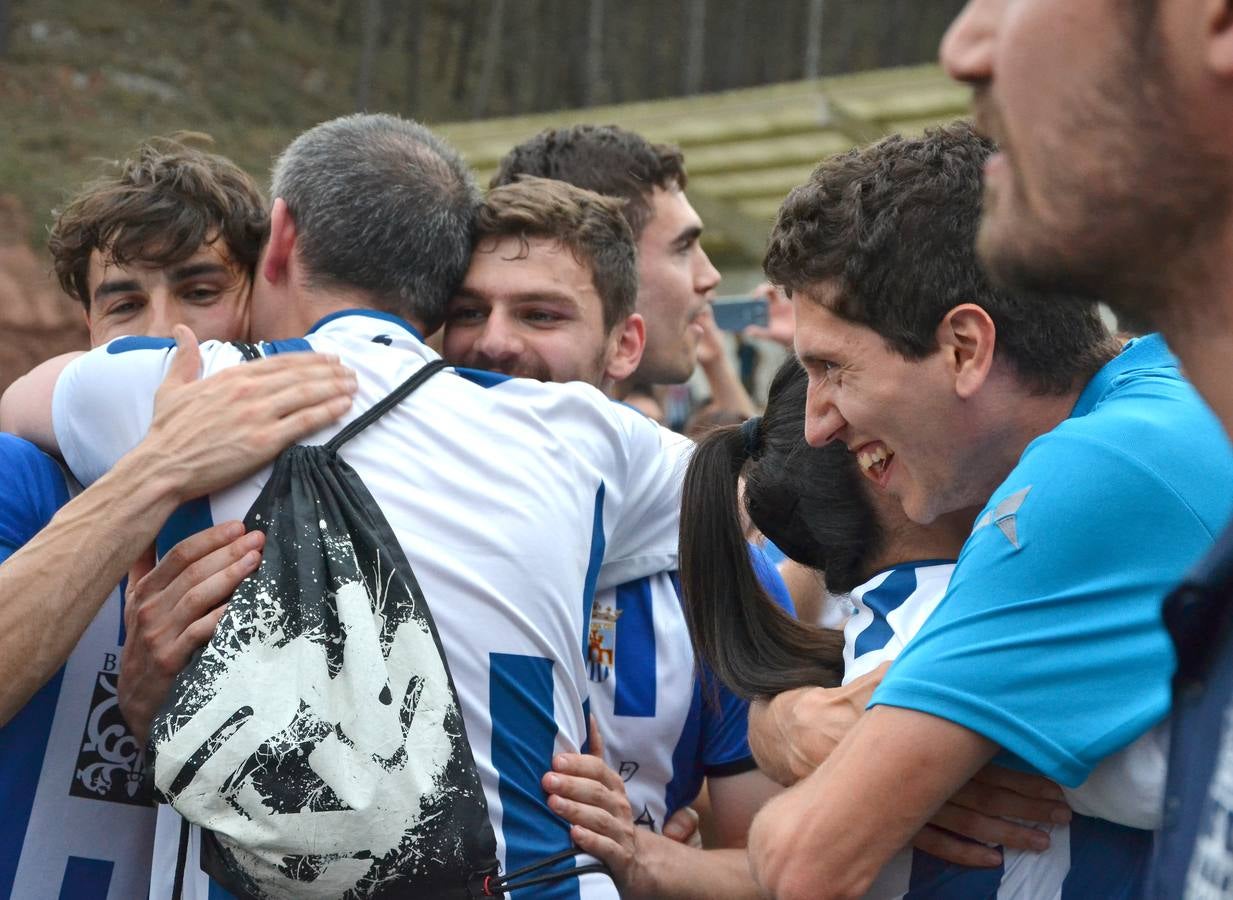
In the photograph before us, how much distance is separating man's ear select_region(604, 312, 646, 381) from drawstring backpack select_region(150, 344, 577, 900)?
1.04m

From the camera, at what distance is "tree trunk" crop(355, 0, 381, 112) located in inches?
574

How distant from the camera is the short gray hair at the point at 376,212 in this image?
7.81 ft

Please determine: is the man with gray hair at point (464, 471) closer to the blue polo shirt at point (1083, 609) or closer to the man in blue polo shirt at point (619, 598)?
the man in blue polo shirt at point (619, 598)

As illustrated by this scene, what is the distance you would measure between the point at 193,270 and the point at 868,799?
1644mm

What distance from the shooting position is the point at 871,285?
1960mm

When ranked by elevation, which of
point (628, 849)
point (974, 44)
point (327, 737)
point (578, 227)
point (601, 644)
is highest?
point (974, 44)

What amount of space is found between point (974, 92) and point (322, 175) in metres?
1.41

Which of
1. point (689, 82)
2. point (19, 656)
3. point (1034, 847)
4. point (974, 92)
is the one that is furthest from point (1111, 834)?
point (689, 82)

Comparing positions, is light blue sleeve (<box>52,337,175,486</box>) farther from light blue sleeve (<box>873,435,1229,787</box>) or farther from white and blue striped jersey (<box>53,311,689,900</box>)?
light blue sleeve (<box>873,435,1229,787</box>)

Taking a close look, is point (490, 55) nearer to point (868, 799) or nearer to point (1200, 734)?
point (868, 799)

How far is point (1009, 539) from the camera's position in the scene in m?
1.62

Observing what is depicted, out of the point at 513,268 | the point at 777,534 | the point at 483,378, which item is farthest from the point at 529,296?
the point at 777,534

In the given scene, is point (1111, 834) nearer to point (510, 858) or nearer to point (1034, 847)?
point (1034, 847)

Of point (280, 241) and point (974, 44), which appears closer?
point (974, 44)
